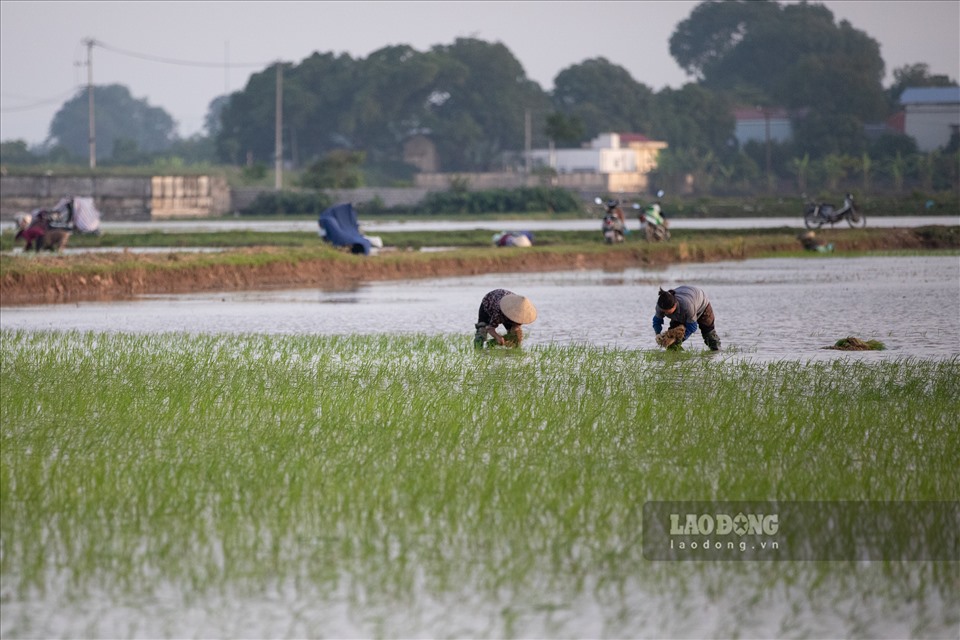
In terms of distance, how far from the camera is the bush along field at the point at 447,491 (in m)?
4.89

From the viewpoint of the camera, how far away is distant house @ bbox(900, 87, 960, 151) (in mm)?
77312

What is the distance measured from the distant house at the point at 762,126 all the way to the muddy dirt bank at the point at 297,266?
52370 mm

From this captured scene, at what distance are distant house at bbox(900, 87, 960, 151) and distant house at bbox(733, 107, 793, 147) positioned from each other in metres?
6.73

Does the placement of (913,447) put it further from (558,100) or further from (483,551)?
(558,100)

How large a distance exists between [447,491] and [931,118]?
76242 mm

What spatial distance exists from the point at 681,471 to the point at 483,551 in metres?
1.61

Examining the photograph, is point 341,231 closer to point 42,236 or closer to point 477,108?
point 42,236

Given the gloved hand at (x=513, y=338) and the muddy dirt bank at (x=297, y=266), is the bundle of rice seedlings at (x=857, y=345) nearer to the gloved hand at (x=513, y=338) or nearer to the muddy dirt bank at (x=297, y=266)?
the gloved hand at (x=513, y=338)

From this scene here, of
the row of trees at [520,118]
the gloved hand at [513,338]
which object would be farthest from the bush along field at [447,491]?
the row of trees at [520,118]

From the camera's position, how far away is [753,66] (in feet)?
340

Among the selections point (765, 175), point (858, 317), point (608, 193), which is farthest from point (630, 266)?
point (765, 175)

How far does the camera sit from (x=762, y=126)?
8219 cm

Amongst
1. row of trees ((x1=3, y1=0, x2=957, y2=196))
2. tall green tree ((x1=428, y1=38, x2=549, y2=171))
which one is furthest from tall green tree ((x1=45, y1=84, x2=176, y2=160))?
tall green tree ((x1=428, y1=38, x2=549, y2=171))

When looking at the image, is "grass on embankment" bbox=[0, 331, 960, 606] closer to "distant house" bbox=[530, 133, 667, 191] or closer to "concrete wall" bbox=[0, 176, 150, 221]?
"concrete wall" bbox=[0, 176, 150, 221]
